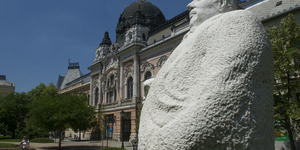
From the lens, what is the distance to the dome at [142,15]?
101ft

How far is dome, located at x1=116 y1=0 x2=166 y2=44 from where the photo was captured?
101 ft

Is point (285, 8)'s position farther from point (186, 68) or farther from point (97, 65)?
point (97, 65)

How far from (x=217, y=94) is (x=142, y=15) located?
95.8ft

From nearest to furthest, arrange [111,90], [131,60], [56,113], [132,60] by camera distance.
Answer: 1. [56,113]
2. [132,60]
3. [131,60]
4. [111,90]

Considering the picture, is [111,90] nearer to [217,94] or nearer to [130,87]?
[130,87]

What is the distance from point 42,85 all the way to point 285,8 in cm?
3951

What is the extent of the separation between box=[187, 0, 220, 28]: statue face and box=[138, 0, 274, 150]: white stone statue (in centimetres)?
32

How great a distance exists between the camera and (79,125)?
19188 mm

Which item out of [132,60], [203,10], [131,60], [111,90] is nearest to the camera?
[203,10]

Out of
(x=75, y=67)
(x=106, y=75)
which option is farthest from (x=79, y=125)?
(x=75, y=67)

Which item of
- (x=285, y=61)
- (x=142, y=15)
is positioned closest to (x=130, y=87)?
(x=142, y=15)

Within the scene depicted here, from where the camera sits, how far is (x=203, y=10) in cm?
258

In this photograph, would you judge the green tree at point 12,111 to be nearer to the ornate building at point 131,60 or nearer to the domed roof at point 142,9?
the ornate building at point 131,60

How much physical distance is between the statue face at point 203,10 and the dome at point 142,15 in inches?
1079
